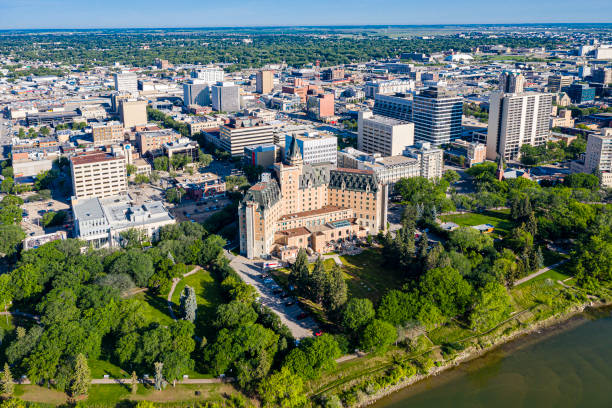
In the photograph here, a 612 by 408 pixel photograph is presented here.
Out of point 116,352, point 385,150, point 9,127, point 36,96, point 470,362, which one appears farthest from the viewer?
point 36,96

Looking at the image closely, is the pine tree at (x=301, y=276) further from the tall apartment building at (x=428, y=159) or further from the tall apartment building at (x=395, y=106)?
the tall apartment building at (x=395, y=106)

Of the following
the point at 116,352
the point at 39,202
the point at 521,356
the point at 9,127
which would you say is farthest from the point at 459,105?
the point at 9,127

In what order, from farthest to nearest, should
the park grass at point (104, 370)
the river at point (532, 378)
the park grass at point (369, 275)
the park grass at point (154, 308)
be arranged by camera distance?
the park grass at point (369, 275) → the park grass at point (154, 308) → the park grass at point (104, 370) → the river at point (532, 378)

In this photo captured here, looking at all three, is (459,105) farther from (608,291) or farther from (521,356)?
(521,356)

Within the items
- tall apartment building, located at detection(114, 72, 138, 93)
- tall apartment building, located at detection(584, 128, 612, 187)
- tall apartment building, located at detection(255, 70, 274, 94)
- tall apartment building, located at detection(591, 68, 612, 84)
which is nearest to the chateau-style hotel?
tall apartment building, located at detection(584, 128, 612, 187)

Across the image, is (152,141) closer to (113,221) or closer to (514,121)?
(113,221)

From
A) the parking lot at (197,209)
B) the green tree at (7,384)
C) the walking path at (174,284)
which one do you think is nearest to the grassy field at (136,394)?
the green tree at (7,384)
